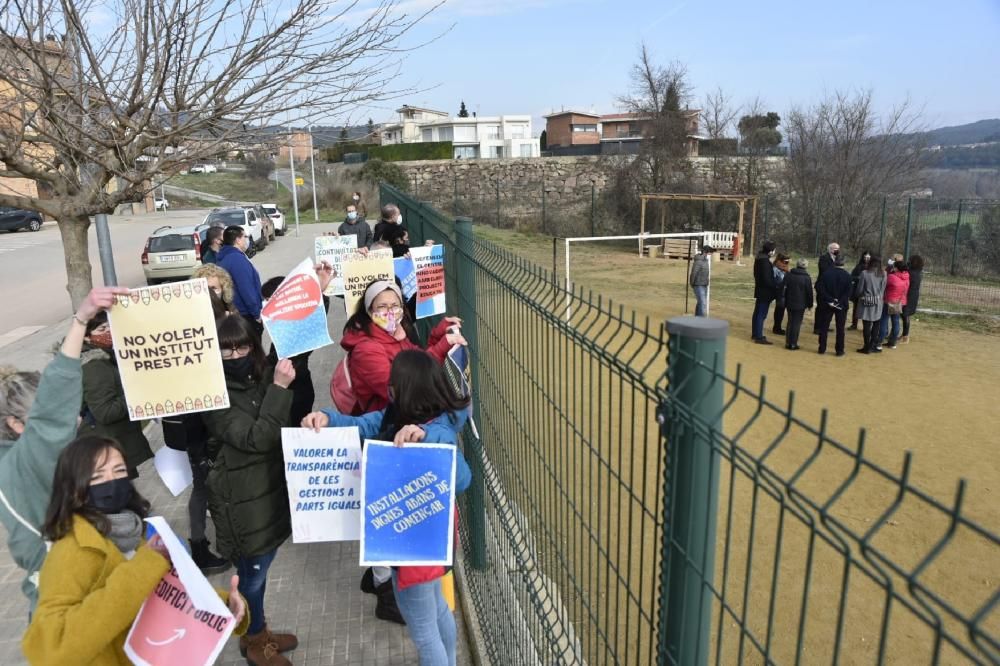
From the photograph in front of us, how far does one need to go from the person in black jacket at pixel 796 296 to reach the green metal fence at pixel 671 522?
4.65 meters

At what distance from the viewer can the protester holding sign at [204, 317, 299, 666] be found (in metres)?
3.28

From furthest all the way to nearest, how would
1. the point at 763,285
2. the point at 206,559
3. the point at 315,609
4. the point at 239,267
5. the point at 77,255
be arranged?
the point at 763,285 → the point at 239,267 → the point at 77,255 → the point at 206,559 → the point at 315,609

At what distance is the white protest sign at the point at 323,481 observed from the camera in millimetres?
3143

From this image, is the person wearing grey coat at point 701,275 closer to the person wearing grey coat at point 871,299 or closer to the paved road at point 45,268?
the person wearing grey coat at point 871,299

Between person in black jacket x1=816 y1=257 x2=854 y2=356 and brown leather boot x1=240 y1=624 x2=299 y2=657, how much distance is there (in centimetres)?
991

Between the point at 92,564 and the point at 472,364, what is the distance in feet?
7.43

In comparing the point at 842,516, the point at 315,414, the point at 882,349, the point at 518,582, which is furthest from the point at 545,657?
the point at 882,349

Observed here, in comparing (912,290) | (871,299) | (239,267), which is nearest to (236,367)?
(239,267)

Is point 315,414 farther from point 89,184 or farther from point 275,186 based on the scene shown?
point 275,186

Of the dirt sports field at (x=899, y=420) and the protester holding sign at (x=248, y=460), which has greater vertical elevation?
the protester holding sign at (x=248, y=460)

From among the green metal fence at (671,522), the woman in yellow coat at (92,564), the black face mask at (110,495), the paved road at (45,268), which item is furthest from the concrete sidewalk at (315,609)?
the paved road at (45,268)

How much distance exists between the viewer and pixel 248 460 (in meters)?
3.37

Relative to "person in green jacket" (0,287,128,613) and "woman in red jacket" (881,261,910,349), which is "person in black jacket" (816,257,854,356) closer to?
"woman in red jacket" (881,261,910,349)

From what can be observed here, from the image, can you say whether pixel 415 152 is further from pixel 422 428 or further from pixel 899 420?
pixel 422 428
